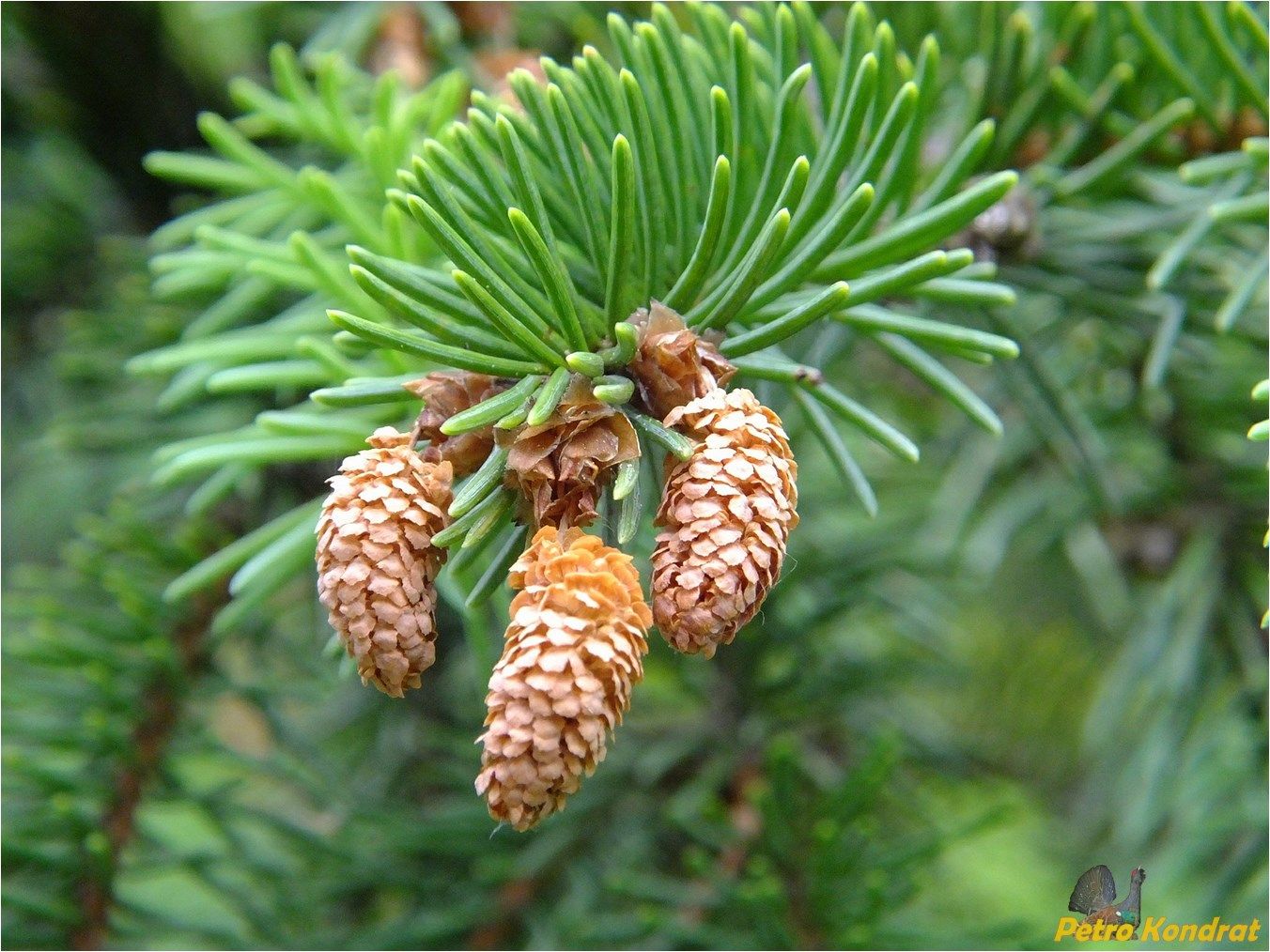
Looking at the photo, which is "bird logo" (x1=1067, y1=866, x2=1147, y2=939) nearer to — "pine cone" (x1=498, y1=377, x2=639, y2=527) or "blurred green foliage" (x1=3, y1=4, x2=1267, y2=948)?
"blurred green foliage" (x1=3, y1=4, x2=1267, y2=948)

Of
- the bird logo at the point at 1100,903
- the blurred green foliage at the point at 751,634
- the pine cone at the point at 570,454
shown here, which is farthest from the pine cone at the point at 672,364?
the bird logo at the point at 1100,903

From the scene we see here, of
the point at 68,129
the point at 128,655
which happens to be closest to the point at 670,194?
the point at 128,655

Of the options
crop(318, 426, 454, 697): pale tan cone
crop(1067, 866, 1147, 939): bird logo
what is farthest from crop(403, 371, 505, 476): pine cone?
crop(1067, 866, 1147, 939): bird logo

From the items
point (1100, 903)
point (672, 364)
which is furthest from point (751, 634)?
point (672, 364)

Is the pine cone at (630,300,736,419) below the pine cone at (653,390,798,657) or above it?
above

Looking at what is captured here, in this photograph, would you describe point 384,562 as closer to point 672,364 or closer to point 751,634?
point 672,364

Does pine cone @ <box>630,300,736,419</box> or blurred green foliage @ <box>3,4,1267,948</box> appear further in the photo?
blurred green foliage @ <box>3,4,1267,948</box>

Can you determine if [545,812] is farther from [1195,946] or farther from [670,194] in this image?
[1195,946]
